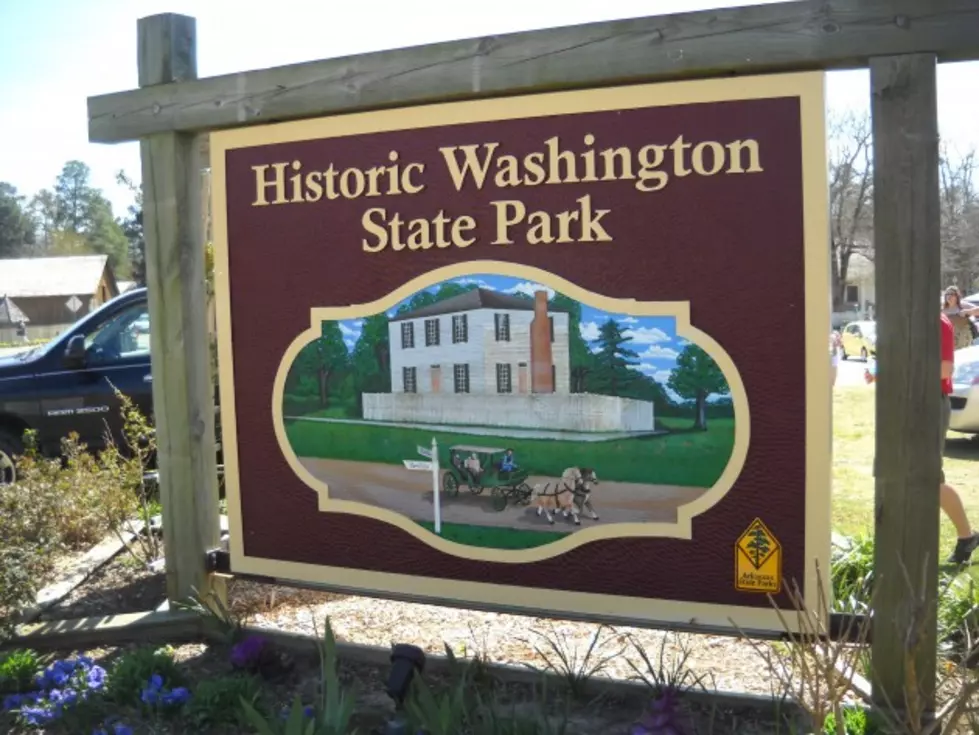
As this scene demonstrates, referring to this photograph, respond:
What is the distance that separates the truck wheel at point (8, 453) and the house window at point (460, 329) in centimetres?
559

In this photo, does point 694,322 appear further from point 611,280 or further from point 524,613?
point 524,613

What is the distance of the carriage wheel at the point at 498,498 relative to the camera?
12.2 feet

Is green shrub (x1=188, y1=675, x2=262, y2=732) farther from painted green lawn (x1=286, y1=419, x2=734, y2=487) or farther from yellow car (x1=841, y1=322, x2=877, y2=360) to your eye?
yellow car (x1=841, y1=322, x2=877, y2=360)

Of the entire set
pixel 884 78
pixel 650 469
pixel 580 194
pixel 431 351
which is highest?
pixel 884 78

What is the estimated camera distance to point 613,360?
3.48m

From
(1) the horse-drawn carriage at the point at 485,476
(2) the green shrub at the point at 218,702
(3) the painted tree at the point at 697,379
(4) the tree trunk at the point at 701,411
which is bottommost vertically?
(2) the green shrub at the point at 218,702

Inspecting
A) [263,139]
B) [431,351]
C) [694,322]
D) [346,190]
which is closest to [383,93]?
[346,190]

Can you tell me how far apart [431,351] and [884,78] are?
6.05 ft

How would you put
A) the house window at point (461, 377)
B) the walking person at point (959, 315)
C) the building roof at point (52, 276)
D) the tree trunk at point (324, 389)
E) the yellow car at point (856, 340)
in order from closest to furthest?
the house window at point (461, 377)
the tree trunk at point (324, 389)
the walking person at point (959, 315)
the yellow car at point (856, 340)
the building roof at point (52, 276)

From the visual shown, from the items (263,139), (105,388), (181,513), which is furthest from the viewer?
(105,388)

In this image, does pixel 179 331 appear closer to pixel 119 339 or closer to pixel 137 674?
pixel 137 674

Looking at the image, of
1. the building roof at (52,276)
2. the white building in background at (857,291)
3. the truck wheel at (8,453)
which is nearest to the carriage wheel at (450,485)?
the truck wheel at (8,453)

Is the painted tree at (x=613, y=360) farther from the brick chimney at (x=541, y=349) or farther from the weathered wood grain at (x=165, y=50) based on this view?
the weathered wood grain at (x=165, y=50)

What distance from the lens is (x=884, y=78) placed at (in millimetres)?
3068
